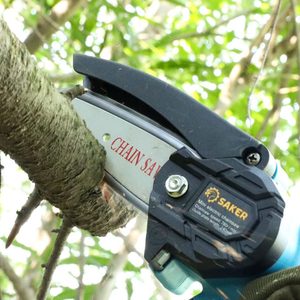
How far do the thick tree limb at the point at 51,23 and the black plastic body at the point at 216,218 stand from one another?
836mm

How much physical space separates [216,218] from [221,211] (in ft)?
0.04

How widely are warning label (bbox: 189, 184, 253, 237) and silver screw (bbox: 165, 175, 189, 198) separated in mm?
26

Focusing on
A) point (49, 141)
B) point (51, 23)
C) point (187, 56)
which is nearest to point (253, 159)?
point (49, 141)

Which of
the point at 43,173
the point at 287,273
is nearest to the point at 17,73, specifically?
the point at 43,173

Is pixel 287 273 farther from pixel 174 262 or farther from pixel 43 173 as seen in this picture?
pixel 43 173

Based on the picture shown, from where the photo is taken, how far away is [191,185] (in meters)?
0.93

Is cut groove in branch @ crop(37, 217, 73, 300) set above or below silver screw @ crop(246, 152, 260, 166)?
below

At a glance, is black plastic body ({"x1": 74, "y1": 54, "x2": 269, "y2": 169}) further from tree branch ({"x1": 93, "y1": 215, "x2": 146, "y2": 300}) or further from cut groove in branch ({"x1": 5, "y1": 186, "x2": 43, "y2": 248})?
tree branch ({"x1": 93, "y1": 215, "x2": 146, "y2": 300})

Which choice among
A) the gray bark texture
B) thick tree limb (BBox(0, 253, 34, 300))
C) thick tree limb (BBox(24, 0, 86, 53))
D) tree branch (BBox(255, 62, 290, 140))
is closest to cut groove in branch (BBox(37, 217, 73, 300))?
the gray bark texture

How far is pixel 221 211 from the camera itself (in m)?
0.90

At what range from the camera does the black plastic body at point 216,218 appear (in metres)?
0.86

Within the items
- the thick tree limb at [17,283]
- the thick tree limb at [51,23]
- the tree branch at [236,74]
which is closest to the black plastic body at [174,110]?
the thick tree limb at [17,283]

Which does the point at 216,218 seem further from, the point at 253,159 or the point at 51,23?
the point at 51,23

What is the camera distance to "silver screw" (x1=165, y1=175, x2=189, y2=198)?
3.02ft
